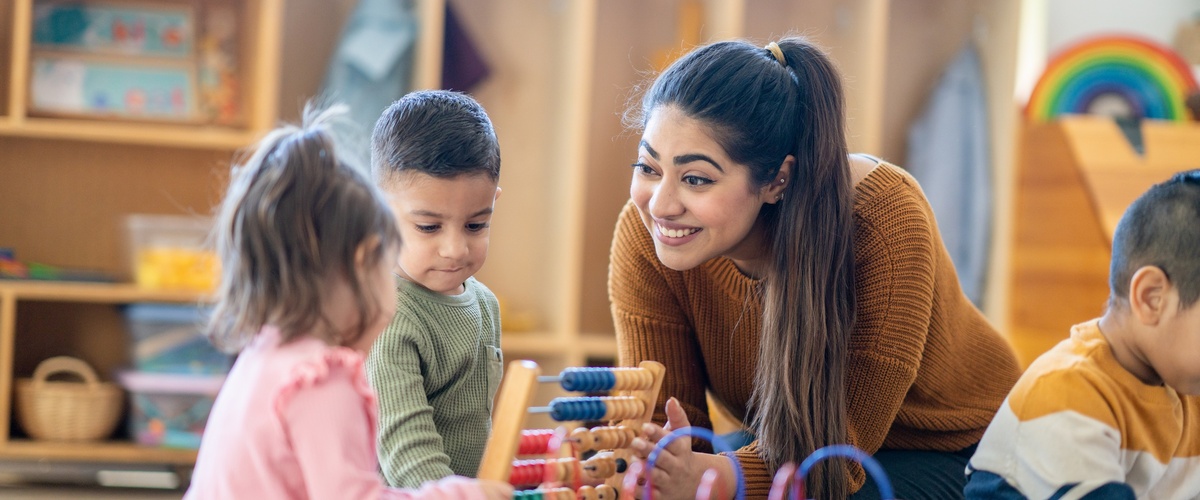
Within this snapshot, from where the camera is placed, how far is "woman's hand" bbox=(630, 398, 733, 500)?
128 centimetres

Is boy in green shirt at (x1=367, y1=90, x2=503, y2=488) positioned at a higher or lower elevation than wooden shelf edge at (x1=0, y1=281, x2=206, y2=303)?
higher

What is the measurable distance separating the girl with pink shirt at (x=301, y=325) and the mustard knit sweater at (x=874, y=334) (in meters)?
0.63

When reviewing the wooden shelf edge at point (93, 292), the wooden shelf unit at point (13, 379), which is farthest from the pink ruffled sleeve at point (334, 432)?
the wooden shelf edge at point (93, 292)

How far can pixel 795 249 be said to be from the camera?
4.87 feet

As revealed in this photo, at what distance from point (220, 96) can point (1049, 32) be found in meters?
2.71

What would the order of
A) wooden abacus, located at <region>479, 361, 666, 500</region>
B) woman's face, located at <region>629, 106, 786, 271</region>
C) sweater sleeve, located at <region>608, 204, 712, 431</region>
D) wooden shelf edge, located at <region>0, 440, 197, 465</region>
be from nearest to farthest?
wooden abacus, located at <region>479, 361, 666, 500</region> < woman's face, located at <region>629, 106, 786, 271</region> < sweater sleeve, located at <region>608, 204, 712, 431</region> < wooden shelf edge, located at <region>0, 440, 197, 465</region>

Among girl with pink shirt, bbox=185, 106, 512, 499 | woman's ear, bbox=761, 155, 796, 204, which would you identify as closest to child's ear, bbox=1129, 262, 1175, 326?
woman's ear, bbox=761, 155, 796, 204

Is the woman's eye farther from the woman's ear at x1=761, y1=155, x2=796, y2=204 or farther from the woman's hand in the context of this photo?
the woman's hand

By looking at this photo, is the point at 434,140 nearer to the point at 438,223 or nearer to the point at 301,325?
the point at 438,223

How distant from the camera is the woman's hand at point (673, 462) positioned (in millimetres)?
1278

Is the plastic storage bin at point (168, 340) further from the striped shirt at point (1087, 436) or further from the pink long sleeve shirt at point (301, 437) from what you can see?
the striped shirt at point (1087, 436)

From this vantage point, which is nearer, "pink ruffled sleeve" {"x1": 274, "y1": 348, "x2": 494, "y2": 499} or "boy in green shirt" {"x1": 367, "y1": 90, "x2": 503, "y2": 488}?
"pink ruffled sleeve" {"x1": 274, "y1": 348, "x2": 494, "y2": 499}

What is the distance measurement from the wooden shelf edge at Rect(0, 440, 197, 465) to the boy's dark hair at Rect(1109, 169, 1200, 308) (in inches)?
89.8

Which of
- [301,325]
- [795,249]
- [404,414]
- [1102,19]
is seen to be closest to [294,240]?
[301,325]
